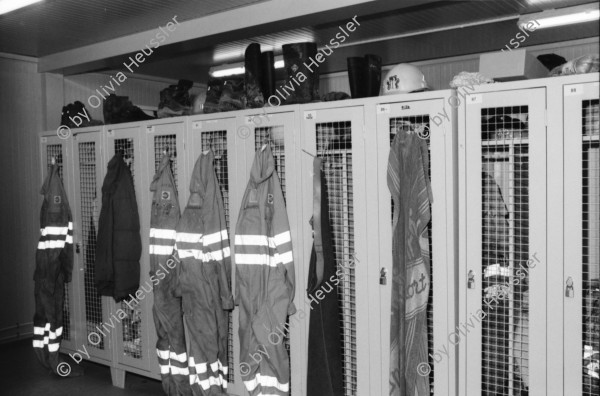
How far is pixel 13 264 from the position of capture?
553cm

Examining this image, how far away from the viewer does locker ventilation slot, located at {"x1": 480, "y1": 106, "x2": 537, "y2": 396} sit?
2.67 metres

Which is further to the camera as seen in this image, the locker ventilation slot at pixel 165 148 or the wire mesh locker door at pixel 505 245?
the locker ventilation slot at pixel 165 148

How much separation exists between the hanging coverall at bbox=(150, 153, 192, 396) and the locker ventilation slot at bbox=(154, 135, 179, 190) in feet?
0.33

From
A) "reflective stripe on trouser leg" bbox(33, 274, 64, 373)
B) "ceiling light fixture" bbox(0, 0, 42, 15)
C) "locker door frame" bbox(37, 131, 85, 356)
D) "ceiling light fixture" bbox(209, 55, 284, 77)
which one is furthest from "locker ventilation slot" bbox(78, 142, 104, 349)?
"ceiling light fixture" bbox(209, 55, 284, 77)

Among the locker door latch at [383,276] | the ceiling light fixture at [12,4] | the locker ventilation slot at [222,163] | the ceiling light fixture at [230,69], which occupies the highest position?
the ceiling light fixture at [230,69]

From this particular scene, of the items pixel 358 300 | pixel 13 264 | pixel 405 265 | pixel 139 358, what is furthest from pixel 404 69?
pixel 13 264

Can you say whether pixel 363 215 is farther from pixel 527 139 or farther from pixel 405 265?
pixel 527 139

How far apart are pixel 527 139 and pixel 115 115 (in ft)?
10.6

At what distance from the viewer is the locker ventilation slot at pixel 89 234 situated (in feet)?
14.7

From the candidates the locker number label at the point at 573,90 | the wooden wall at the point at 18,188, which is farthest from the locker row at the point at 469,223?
the wooden wall at the point at 18,188

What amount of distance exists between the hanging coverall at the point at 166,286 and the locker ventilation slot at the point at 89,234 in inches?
33.4

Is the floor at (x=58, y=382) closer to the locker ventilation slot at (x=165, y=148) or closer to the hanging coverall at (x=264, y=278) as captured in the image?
the hanging coverall at (x=264, y=278)

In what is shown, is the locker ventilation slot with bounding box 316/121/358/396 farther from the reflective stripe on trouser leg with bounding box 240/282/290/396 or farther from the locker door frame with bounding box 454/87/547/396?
the locker door frame with bounding box 454/87/547/396

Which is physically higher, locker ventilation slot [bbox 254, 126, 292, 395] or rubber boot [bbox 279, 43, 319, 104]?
rubber boot [bbox 279, 43, 319, 104]
